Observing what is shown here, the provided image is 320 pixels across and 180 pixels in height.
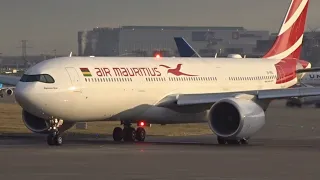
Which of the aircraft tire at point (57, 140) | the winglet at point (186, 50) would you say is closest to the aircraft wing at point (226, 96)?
the aircraft tire at point (57, 140)

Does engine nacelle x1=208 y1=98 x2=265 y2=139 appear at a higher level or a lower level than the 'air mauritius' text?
lower

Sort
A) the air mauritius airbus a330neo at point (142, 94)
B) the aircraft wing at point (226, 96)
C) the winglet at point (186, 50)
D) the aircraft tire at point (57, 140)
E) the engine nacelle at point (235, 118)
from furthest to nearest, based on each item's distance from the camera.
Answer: the winglet at point (186, 50) < the aircraft wing at point (226, 96) < the engine nacelle at point (235, 118) < the air mauritius airbus a330neo at point (142, 94) < the aircraft tire at point (57, 140)

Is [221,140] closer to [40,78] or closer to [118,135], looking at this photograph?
[118,135]

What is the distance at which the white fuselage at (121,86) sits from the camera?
111 feet

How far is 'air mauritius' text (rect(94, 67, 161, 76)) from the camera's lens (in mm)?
35753

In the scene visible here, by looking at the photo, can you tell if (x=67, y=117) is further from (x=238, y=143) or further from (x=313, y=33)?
(x=313, y=33)

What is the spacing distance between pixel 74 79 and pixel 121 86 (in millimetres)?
2533

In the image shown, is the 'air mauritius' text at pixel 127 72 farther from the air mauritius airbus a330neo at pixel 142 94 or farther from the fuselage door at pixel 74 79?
the fuselage door at pixel 74 79

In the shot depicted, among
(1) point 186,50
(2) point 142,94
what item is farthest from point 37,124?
(1) point 186,50

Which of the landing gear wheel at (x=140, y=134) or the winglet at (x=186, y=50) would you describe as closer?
the landing gear wheel at (x=140, y=134)

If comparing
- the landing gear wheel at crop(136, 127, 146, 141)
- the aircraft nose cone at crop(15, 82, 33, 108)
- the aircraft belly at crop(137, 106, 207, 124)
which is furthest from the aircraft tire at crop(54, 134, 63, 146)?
the landing gear wheel at crop(136, 127, 146, 141)

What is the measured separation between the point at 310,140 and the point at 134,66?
859 centimetres

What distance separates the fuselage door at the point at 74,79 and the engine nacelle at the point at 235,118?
566 cm

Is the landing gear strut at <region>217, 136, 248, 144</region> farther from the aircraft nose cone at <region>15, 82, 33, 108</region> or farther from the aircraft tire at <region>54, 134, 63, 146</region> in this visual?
the aircraft nose cone at <region>15, 82, 33, 108</region>
